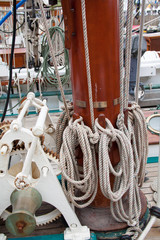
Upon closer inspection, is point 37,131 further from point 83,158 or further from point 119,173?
point 119,173

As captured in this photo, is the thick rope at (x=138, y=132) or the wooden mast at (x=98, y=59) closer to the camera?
the wooden mast at (x=98, y=59)

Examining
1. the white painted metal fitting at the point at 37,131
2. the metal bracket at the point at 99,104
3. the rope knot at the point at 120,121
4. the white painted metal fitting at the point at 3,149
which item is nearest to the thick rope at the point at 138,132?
the rope knot at the point at 120,121

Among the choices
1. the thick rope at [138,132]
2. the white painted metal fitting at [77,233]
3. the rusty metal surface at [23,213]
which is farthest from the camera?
the thick rope at [138,132]

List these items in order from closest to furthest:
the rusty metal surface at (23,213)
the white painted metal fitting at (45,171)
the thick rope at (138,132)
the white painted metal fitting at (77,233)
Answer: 1. the rusty metal surface at (23,213)
2. the white painted metal fitting at (45,171)
3. the white painted metal fitting at (77,233)
4. the thick rope at (138,132)

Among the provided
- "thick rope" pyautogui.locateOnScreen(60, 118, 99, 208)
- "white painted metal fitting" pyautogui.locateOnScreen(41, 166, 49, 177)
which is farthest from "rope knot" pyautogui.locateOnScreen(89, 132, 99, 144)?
"white painted metal fitting" pyautogui.locateOnScreen(41, 166, 49, 177)

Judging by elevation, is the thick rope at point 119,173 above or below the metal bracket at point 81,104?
below

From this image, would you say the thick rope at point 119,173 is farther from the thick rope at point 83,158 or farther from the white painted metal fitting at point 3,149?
the white painted metal fitting at point 3,149

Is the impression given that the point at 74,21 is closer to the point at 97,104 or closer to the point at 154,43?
the point at 97,104

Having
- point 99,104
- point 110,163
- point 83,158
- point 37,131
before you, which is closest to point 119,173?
point 110,163

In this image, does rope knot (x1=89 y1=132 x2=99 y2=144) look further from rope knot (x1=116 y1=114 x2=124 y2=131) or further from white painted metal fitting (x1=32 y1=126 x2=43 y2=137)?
white painted metal fitting (x1=32 y1=126 x2=43 y2=137)

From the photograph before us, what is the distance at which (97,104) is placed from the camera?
1.22 m

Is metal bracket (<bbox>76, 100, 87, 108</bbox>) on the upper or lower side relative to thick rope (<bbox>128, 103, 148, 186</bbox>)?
upper

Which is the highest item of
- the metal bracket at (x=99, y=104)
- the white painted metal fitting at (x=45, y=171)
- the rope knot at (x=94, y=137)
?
the metal bracket at (x=99, y=104)

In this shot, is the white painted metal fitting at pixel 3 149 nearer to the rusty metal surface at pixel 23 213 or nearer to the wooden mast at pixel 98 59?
the rusty metal surface at pixel 23 213
